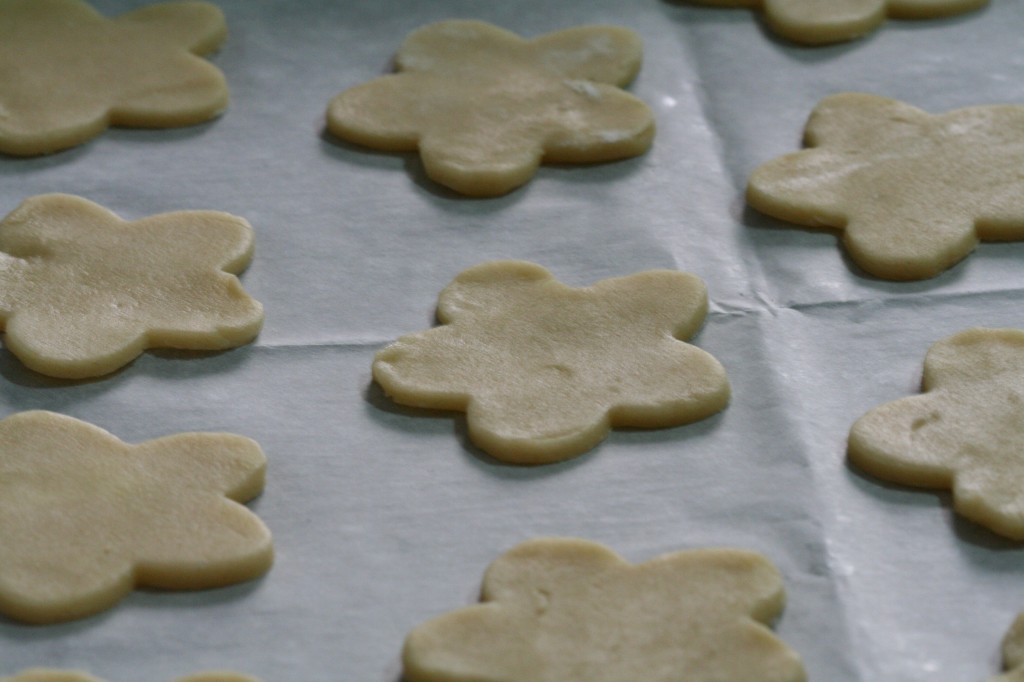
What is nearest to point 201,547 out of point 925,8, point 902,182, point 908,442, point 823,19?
point 908,442

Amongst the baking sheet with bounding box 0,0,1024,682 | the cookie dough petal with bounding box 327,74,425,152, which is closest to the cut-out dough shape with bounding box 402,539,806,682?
the baking sheet with bounding box 0,0,1024,682

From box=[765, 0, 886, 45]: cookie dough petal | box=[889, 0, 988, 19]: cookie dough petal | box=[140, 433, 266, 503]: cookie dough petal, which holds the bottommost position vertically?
box=[140, 433, 266, 503]: cookie dough petal

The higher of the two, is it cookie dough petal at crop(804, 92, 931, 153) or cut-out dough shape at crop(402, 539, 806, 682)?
cookie dough petal at crop(804, 92, 931, 153)

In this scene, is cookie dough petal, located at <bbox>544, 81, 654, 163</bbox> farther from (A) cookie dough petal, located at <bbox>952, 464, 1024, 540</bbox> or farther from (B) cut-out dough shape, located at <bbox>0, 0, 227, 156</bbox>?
(A) cookie dough petal, located at <bbox>952, 464, 1024, 540</bbox>

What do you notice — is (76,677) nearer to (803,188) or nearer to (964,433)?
(964,433)

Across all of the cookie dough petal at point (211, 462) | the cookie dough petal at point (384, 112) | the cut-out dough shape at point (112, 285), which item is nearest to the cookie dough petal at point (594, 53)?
the cookie dough petal at point (384, 112)

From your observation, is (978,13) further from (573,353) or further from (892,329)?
(573,353)

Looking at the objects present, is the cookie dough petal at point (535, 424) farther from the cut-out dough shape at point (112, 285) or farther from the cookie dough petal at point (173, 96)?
the cookie dough petal at point (173, 96)
